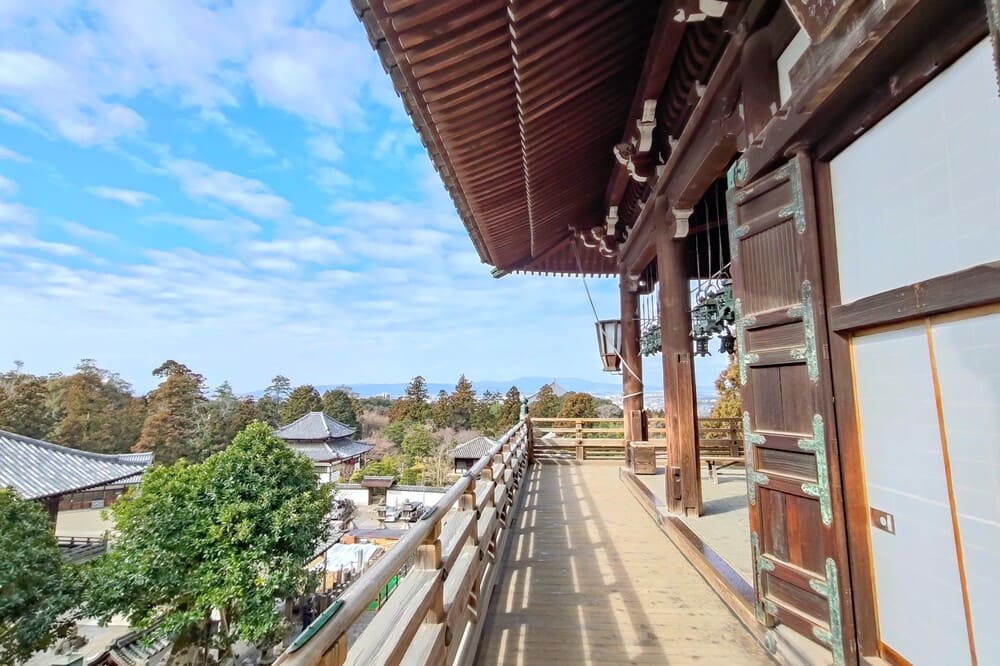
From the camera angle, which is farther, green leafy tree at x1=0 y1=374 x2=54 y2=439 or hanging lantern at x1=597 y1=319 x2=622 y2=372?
green leafy tree at x1=0 y1=374 x2=54 y2=439

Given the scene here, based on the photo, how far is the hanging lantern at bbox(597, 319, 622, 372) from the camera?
663 cm

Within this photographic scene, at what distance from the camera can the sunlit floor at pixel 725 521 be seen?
10.5 ft

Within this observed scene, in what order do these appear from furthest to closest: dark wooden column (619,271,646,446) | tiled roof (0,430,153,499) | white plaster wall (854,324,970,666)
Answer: tiled roof (0,430,153,499), dark wooden column (619,271,646,446), white plaster wall (854,324,970,666)

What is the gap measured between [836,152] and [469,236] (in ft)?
12.0

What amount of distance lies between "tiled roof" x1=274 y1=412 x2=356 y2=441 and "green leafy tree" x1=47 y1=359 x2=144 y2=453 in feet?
35.7

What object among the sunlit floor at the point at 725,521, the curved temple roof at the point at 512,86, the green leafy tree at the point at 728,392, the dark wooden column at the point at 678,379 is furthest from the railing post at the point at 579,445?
the green leafy tree at the point at 728,392

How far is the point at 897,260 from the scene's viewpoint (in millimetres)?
1602

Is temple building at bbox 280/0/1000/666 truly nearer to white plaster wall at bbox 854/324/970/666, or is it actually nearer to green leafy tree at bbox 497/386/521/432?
white plaster wall at bbox 854/324/970/666

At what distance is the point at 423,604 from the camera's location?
1.46m

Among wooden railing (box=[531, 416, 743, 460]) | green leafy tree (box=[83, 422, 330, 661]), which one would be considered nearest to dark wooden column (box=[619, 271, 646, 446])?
wooden railing (box=[531, 416, 743, 460])

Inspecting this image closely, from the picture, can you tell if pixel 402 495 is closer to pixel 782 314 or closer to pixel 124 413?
pixel 124 413

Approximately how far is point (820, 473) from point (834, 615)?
552 millimetres

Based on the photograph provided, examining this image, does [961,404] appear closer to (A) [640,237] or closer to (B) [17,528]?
(A) [640,237]

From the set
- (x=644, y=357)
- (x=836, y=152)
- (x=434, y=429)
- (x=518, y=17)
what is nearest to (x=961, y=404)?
(x=836, y=152)
